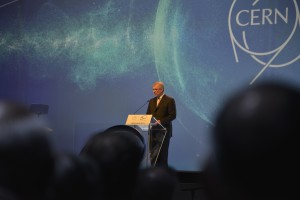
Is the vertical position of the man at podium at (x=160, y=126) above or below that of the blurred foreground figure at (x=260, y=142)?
below

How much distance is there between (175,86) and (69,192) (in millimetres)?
7630

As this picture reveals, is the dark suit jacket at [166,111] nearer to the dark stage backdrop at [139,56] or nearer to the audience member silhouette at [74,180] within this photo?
the dark stage backdrop at [139,56]

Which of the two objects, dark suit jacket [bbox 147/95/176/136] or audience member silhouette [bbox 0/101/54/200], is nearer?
audience member silhouette [bbox 0/101/54/200]

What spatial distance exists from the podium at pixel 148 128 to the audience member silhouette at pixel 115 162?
4.78 m

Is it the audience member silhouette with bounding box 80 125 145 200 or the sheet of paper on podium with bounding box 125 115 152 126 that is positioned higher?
the audience member silhouette with bounding box 80 125 145 200

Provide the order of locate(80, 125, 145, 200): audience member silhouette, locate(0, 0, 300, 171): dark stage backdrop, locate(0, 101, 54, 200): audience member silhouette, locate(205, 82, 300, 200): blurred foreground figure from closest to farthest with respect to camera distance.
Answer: locate(205, 82, 300, 200): blurred foreground figure < locate(0, 101, 54, 200): audience member silhouette < locate(80, 125, 145, 200): audience member silhouette < locate(0, 0, 300, 171): dark stage backdrop

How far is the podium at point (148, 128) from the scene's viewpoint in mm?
6215

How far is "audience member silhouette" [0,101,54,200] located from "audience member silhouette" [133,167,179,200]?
18.6 inches

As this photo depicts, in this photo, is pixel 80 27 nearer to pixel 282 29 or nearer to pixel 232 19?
pixel 232 19

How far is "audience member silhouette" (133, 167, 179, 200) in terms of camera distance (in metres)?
1.39

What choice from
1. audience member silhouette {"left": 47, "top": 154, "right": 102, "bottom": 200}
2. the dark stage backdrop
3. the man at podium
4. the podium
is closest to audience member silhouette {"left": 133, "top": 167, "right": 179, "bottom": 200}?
audience member silhouette {"left": 47, "top": 154, "right": 102, "bottom": 200}

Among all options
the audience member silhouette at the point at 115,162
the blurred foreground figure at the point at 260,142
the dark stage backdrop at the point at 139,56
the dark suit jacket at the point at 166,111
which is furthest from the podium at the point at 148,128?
the blurred foreground figure at the point at 260,142

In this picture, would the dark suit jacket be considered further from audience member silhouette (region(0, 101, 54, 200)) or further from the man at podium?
audience member silhouette (region(0, 101, 54, 200))

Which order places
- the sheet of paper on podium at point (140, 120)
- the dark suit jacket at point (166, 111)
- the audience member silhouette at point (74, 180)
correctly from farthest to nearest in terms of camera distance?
the dark suit jacket at point (166, 111), the sheet of paper on podium at point (140, 120), the audience member silhouette at point (74, 180)
